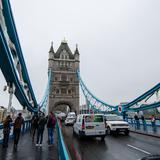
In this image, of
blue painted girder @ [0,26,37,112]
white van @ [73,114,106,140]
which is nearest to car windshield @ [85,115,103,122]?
white van @ [73,114,106,140]

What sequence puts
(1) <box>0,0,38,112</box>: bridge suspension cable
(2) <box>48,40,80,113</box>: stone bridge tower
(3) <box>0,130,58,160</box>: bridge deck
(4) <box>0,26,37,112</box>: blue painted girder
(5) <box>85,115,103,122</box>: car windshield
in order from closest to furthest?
1. (3) <box>0,130,58,160</box>: bridge deck
2. (4) <box>0,26,37,112</box>: blue painted girder
3. (1) <box>0,0,38,112</box>: bridge suspension cable
4. (5) <box>85,115,103,122</box>: car windshield
5. (2) <box>48,40,80,113</box>: stone bridge tower

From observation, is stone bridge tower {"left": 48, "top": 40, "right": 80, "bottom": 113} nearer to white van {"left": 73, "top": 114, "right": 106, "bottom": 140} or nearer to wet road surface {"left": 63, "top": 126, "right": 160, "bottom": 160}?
white van {"left": 73, "top": 114, "right": 106, "bottom": 140}

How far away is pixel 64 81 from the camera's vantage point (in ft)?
208

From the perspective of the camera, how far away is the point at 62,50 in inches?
2803

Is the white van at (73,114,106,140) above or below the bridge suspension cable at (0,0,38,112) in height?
below

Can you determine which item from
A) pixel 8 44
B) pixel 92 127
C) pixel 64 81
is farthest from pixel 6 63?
pixel 64 81

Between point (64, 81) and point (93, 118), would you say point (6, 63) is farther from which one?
point (64, 81)

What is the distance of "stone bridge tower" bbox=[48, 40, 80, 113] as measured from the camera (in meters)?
60.8

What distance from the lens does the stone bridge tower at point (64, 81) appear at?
6075cm

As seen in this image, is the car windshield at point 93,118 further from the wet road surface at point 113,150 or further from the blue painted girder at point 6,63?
the blue painted girder at point 6,63

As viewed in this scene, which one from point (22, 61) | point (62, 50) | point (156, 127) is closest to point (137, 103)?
point (156, 127)

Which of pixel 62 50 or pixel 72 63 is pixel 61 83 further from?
pixel 62 50

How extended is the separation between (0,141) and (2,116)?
2921 millimetres

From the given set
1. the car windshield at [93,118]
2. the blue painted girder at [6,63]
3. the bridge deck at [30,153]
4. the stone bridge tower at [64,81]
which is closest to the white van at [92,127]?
the car windshield at [93,118]
